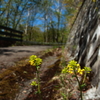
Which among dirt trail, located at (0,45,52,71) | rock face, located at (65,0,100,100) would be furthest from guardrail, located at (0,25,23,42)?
rock face, located at (65,0,100,100)

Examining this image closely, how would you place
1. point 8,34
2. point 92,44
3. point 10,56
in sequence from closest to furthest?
point 92,44 < point 10,56 < point 8,34

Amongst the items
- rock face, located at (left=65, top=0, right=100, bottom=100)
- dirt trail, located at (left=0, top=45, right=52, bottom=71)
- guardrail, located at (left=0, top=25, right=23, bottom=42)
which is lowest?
dirt trail, located at (left=0, top=45, right=52, bottom=71)

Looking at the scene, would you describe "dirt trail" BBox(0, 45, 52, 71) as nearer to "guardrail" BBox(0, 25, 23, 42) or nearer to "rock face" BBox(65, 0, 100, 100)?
"rock face" BBox(65, 0, 100, 100)

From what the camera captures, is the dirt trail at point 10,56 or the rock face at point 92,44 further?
the dirt trail at point 10,56

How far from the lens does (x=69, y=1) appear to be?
19.9 feet

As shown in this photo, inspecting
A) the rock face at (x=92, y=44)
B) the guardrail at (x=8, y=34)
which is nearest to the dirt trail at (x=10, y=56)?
the rock face at (x=92, y=44)

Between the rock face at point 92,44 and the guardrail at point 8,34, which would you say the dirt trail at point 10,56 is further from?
the guardrail at point 8,34

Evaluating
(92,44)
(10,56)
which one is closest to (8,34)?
(10,56)

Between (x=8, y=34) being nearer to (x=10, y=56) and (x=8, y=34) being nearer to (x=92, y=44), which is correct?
(x=10, y=56)

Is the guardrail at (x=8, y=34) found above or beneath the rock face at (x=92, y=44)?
above

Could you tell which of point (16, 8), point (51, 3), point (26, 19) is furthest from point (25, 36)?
point (51, 3)

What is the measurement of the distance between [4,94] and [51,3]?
90.0 ft

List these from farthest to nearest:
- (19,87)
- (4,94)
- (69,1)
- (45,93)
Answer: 1. (69,1)
2. (19,87)
3. (45,93)
4. (4,94)

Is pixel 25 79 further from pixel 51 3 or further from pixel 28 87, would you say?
pixel 51 3
